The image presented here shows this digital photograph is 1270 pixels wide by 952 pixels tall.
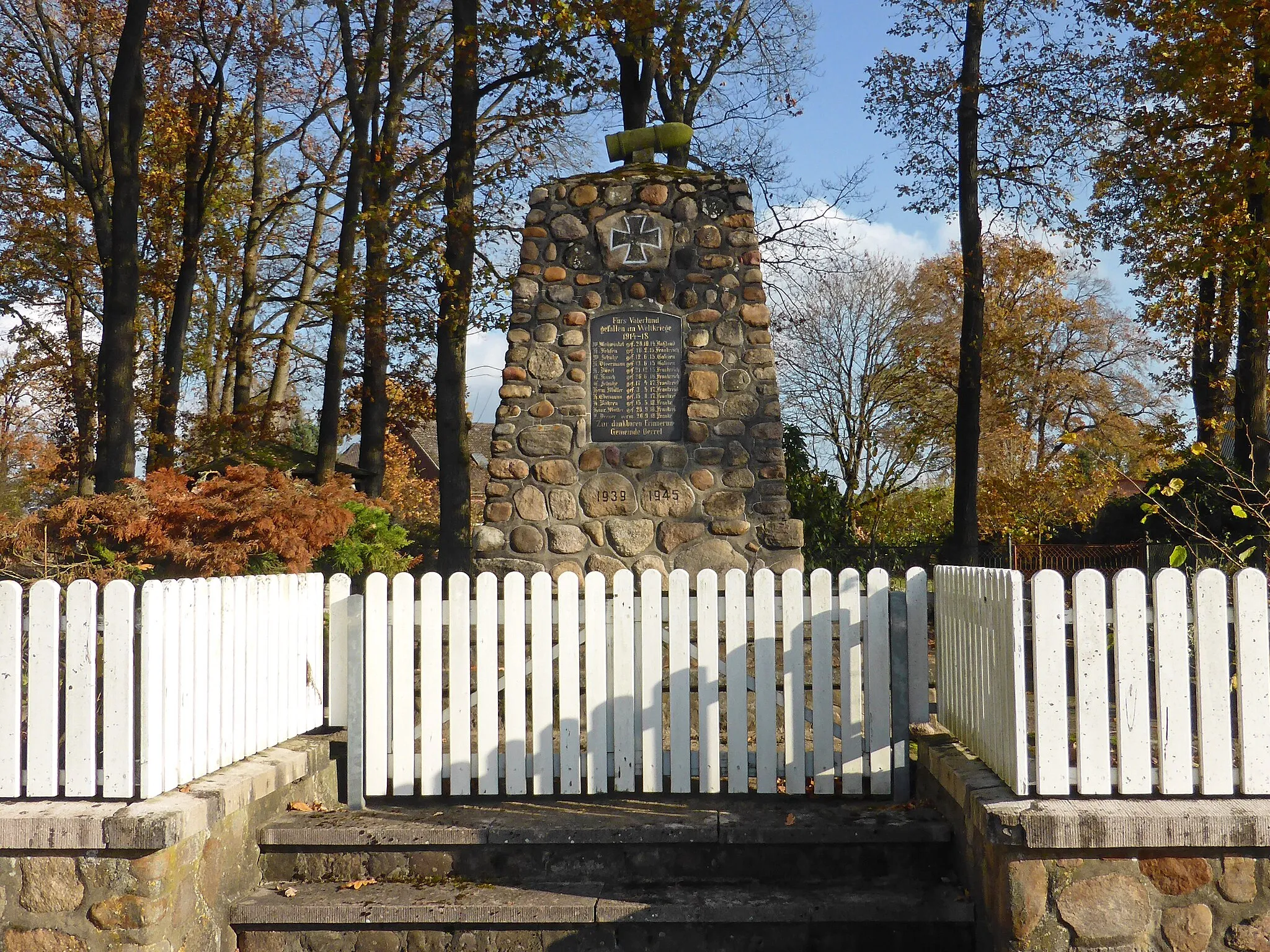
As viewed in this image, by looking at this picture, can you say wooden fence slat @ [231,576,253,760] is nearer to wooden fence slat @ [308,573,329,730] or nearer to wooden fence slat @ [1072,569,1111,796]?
wooden fence slat @ [308,573,329,730]

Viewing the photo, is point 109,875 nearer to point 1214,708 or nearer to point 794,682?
point 794,682

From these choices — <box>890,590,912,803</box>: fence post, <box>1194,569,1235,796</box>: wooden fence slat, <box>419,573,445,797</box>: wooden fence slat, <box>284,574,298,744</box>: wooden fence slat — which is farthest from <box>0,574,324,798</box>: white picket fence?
<box>1194,569,1235,796</box>: wooden fence slat

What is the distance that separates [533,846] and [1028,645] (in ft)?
7.95

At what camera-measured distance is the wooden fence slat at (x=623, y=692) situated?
4.99 meters

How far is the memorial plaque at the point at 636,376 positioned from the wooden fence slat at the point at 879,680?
2.91m

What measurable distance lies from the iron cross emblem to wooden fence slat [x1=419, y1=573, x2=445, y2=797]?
11.6 ft

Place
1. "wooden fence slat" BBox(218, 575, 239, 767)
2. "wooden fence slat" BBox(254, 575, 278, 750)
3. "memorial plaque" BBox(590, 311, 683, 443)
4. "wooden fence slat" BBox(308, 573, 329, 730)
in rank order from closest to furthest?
"wooden fence slat" BBox(218, 575, 239, 767), "wooden fence slat" BBox(254, 575, 278, 750), "wooden fence slat" BBox(308, 573, 329, 730), "memorial plaque" BBox(590, 311, 683, 443)

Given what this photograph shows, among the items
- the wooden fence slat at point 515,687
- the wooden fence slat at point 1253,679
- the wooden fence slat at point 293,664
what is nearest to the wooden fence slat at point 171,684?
the wooden fence slat at point 293,664

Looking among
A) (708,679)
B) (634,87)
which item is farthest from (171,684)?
(634,87)

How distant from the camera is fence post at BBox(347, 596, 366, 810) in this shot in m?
5.00

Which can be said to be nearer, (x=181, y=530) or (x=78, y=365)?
(x=181, y=530)

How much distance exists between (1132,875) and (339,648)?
11.4 feet

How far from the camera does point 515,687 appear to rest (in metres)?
4.95

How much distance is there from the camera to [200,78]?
18484 millimetres
